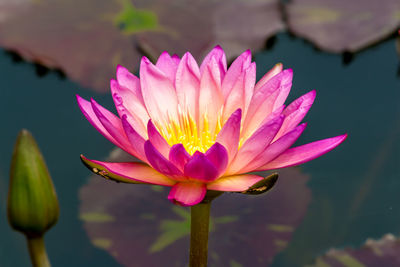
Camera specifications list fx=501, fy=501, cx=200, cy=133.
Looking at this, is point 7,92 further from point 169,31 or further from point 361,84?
point 361,84

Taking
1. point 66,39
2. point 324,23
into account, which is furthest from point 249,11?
point 66,39

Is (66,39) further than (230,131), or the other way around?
(66,39)

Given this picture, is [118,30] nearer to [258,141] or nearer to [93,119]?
[93,119]

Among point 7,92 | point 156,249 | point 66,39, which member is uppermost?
point 66,39

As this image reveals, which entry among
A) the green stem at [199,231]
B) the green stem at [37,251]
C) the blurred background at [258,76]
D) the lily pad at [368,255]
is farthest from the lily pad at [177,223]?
the green stem at [37,251]

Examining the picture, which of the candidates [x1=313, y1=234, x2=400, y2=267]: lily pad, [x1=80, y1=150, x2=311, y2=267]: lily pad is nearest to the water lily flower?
[x1=80, y1=150, x2=311, y2=267]: lily pad

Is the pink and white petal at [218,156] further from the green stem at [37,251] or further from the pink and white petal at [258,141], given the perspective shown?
the green stem at [37,251]

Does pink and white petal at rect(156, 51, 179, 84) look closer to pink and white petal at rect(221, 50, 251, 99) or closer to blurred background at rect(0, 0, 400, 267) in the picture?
pink and white petal at rect(221, 50, 251, 99)
